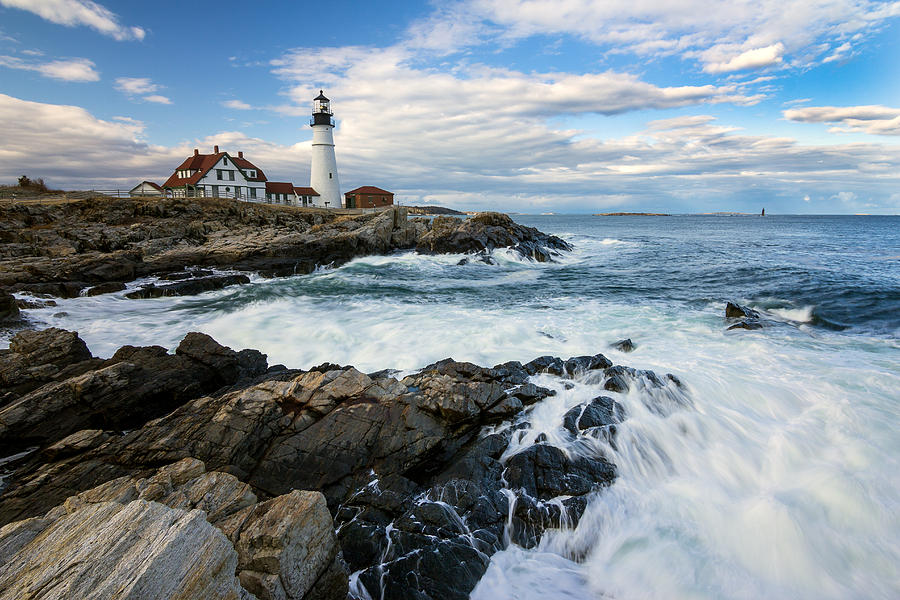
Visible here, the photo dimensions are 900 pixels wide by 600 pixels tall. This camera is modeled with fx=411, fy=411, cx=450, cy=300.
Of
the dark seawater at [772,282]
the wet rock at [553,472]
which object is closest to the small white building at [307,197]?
the dark seawater at [772,282]

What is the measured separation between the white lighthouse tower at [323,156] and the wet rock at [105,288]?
35.1m

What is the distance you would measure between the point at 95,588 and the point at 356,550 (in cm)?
239

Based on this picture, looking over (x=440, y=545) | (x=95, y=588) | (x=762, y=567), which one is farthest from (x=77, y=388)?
(x=762, y=567)

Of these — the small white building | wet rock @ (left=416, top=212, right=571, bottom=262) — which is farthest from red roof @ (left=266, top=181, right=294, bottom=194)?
wet rock @ (left=416, top=212, right=571, bottom=262)

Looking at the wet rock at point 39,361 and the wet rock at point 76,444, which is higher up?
the wet rock at point 39,361

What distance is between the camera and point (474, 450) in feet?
19.0

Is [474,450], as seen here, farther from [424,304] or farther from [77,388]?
[424,304]

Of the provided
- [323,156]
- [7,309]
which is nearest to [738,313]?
[7,309]

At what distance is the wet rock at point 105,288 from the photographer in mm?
15867

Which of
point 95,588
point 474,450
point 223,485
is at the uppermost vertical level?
point 95,588

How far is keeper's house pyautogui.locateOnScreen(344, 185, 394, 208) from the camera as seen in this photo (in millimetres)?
55250

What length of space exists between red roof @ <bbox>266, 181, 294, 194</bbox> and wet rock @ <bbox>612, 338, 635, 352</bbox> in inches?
1894

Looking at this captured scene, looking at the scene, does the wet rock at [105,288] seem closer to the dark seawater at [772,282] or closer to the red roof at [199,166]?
the dark seawater at [772,282]

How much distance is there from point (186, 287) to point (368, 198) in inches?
1588
